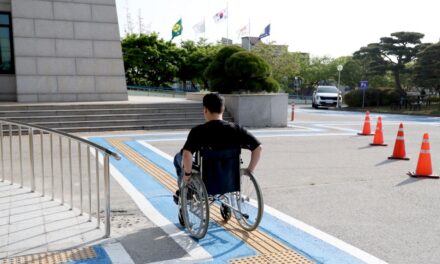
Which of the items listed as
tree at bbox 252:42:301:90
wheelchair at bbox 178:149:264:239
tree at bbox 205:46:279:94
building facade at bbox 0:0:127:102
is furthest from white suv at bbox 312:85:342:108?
wheelchair at bbox 178:149:264:239

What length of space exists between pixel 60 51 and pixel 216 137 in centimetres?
1571

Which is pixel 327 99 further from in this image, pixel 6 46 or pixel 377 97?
pixel 6 46

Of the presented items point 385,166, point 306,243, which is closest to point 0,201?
point 306,243

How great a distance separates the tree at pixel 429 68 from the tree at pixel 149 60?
853 inches

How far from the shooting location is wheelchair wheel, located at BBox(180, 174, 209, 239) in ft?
13.4

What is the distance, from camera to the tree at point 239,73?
16.0 m

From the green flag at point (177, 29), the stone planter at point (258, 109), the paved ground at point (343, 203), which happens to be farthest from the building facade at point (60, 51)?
the green flag at point (177, 29)

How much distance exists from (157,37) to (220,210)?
36933mm

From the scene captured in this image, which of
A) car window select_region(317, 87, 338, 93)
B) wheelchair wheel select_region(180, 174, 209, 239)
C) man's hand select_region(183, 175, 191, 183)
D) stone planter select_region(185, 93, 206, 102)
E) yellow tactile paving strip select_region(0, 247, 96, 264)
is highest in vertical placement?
car window select_region(317, 87, 338, 93)

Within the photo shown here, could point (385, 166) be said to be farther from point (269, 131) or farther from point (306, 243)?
point (269, 131)

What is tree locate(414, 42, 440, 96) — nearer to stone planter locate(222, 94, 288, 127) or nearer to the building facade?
stone planter locate(222, 94, 288, 127)

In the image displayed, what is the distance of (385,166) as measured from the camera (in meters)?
8.45

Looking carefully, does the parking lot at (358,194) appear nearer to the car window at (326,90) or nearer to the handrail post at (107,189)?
the handrail post at (107,189)

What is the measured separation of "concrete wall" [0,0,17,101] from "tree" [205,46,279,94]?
27.9 ft
